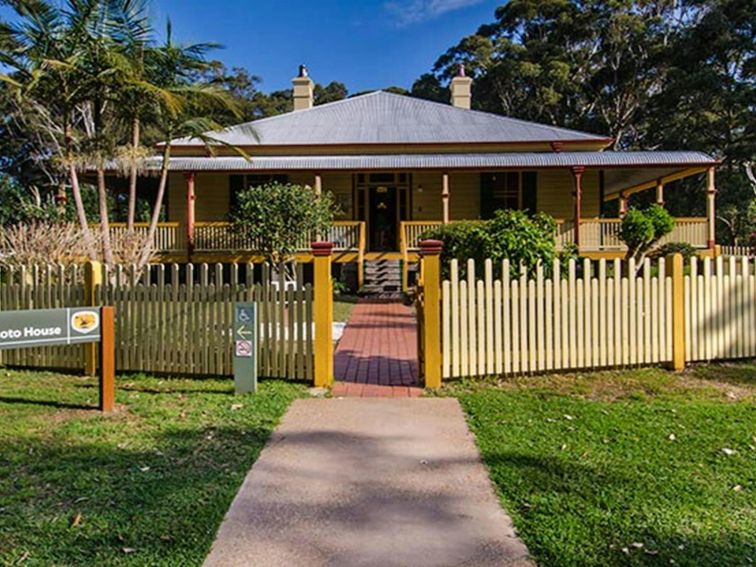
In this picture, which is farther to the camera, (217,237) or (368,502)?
(217,237)

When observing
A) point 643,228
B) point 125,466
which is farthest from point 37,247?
point 643,228

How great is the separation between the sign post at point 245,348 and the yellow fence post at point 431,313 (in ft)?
5.92

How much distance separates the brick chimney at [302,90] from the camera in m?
25.0

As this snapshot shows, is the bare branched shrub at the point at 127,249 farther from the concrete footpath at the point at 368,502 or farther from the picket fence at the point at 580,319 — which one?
the concrete footpath at the point at 368,502

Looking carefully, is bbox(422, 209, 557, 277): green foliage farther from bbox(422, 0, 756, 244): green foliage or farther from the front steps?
bbox(422, 0, 756, 244): green foliage

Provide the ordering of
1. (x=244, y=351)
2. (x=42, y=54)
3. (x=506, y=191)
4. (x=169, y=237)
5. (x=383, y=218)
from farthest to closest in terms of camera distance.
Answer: (x=383, y=218) < (x=506, y=191) < (x=169, y=237) < (x=42, y=54) < (x=244, y=351)

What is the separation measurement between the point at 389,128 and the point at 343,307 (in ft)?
31.7

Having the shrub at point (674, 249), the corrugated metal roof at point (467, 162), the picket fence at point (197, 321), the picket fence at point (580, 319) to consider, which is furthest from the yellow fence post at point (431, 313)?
the shrub at point (674, 249)

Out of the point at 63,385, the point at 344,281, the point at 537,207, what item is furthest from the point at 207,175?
the point at 63,385

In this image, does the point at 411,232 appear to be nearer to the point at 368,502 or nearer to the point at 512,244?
the point at 512,244

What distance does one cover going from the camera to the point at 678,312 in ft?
22.3

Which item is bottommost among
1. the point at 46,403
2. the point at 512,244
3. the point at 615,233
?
the point at 46,403

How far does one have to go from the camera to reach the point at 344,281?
57.0 ft

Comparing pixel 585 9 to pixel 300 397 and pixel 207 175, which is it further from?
pixel 300 397
